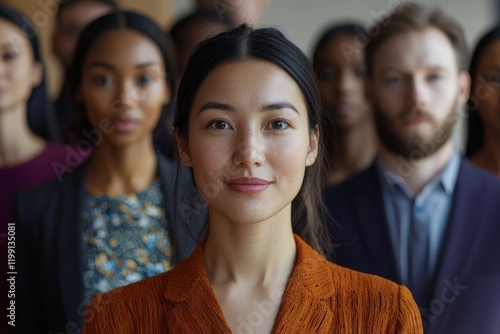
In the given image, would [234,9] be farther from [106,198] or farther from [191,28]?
[106,198]

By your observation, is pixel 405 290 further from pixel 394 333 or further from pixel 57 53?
pixel 57 53

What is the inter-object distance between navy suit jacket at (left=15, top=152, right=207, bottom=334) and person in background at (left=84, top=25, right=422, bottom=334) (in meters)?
0.61

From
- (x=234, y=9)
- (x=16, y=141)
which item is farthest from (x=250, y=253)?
(x=234, y=9)

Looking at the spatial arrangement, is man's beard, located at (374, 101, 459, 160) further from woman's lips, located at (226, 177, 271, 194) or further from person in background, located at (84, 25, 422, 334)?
woman's lips, located at (226, 177, 271, 194)

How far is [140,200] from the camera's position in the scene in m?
2.28

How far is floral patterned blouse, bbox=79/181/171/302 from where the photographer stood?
7.09ft

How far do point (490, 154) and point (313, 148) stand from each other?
1219 millimetres

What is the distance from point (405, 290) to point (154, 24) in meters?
1.21

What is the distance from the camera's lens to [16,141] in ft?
8.60

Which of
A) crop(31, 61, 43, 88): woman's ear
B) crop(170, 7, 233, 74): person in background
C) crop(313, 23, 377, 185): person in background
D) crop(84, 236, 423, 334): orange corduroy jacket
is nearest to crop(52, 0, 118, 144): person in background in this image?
crop(170, 7, 233, 74): person in background

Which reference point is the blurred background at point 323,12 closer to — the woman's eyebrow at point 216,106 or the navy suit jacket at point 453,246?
the navy suit jacket at point 453,246

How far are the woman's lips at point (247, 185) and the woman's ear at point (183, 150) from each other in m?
0.13

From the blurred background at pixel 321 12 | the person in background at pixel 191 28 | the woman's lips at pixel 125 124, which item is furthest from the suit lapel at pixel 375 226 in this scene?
the blurred background at pixel 321 12

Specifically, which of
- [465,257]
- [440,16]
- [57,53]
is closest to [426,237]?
[465,257]
